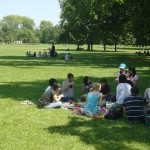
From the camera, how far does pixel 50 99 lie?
1343 cm

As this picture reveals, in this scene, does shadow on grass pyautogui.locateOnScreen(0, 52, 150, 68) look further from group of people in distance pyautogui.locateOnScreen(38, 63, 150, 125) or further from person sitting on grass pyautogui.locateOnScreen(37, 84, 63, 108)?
person sitting on grass pyautogui.locateOnScreen(37, 84, 63, 108)

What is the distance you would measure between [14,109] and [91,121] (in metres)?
3.22

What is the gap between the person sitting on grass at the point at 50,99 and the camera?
13.2 metres

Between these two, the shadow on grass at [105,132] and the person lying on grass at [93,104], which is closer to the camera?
the shadow on grass at [105,132]

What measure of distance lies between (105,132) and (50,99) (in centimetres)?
391

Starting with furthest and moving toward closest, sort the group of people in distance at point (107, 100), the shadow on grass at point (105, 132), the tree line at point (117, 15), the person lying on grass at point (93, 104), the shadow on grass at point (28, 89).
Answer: the tree line at point (117, 15) → the shadow on grass at point (28, 89) → the person lying on grass at point (93, 104) → the group of people in distance at point (107, 100) → the shadow on grass at point (105, 132)

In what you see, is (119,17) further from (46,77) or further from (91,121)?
(91,121)

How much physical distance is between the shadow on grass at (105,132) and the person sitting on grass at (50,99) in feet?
5.63

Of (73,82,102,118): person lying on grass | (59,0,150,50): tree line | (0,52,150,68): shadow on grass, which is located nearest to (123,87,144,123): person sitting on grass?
(73,82,102,118): person lying on grass

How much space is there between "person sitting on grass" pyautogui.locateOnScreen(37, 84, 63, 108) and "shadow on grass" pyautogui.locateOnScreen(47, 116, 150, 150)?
1.72 metres

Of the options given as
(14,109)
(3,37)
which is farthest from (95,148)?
(3,37)

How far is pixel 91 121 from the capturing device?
36.7 ft

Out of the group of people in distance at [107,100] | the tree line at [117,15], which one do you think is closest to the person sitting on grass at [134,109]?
the group of people in distance at [107,100]

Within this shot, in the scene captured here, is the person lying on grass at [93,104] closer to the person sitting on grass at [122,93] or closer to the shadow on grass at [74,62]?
the person sitting on grass at [122,93]
